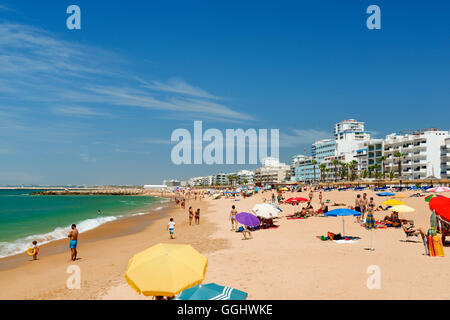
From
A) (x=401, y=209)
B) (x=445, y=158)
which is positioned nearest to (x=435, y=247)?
(x=401, y=209)

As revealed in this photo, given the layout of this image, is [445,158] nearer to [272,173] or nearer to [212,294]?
[212,294]

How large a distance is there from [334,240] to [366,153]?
91896 mm

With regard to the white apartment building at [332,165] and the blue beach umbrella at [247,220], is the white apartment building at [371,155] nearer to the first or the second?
the white apartment building at [332,165]

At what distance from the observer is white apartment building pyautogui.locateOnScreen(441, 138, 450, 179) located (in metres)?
72.6

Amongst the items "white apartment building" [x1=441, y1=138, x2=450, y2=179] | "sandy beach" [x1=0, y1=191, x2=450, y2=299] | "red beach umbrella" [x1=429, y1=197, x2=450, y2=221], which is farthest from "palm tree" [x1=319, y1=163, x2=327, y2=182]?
"red beach umbrella" [x1=429, y1=197, x2=450, y2=221]

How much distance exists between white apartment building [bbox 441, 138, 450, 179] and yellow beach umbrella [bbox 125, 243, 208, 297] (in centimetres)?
8361

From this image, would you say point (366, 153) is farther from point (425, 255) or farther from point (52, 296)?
point (52, 296)

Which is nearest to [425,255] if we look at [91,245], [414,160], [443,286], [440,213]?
[440,213]

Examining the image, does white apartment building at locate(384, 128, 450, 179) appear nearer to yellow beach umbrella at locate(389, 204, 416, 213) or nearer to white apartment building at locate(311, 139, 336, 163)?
white apartment building at locate(311, 139, 336, 163)

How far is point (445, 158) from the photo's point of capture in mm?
73375

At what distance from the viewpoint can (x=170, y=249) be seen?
5852 millimetres

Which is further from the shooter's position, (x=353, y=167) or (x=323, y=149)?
(x=323, y=149)

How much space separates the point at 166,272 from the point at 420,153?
8823 cm
